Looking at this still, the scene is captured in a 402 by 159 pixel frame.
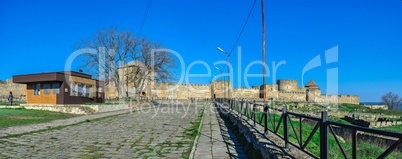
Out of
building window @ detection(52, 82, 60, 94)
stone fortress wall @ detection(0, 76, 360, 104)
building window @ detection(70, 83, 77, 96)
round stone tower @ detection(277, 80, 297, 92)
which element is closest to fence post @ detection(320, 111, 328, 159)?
building window @ detection(52, 82, 60, 94)

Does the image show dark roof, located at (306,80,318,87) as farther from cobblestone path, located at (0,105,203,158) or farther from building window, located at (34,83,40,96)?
cobblestone path, located at (0,105,203,158)

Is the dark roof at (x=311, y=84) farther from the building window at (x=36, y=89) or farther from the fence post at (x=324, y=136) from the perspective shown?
the fence post at (x=324, y=136)

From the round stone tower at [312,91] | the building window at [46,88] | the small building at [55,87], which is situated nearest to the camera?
the small building at [55,87]

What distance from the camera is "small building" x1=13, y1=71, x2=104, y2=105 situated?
92.2 ft

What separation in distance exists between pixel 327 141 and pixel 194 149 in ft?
16.0

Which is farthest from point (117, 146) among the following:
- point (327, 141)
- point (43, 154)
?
point (327, 141)

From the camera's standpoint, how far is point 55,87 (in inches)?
1121

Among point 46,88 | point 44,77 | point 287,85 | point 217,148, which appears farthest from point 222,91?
point 217,148

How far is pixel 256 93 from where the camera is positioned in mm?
76812

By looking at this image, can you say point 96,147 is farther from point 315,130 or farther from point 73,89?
point 73,89

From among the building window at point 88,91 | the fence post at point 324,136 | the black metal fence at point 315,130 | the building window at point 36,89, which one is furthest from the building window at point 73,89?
the fence post at point 324,136

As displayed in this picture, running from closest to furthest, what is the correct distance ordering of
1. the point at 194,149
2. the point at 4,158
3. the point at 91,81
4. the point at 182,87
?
the point at 4,158 < the point at 194,149 < the point at 91,81 < the point at 182,87

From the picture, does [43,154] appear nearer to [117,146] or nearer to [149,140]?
[117,146]

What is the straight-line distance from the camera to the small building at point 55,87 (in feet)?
92.2
